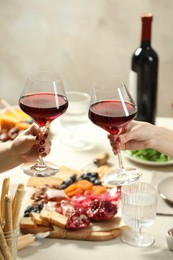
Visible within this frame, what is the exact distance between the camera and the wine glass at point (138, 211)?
1.49 metres

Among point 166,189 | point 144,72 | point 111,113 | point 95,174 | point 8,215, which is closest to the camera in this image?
point 8,215

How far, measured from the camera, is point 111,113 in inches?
54.6

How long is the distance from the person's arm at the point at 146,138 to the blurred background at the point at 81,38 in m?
1.63

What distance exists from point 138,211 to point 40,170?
0.29m

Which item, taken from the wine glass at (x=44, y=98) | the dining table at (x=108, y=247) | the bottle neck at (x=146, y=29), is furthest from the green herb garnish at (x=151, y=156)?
the wine glass at (x=44, y=98)

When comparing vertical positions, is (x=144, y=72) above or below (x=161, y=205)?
above

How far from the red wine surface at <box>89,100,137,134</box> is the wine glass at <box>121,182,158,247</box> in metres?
0.23

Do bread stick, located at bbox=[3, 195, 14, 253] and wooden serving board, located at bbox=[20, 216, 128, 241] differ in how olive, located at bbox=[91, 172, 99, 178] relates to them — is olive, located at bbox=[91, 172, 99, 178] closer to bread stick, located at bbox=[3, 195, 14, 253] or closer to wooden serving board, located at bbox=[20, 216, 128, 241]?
wooden serving board, located at bbox=[20, 216, 128, 241]

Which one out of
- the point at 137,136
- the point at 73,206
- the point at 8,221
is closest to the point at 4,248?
the point at 8,221

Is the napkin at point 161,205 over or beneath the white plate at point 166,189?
beneath

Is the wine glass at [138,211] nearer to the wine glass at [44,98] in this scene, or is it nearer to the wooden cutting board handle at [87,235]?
the wooden cutting board handle at [87,235]

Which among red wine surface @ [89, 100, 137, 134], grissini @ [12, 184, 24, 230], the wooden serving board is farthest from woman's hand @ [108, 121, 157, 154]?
grissini @ [12, 184, 24, 230]

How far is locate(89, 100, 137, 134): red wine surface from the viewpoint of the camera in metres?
1.39

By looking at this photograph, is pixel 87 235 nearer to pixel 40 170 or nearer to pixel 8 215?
pixel 40 170
